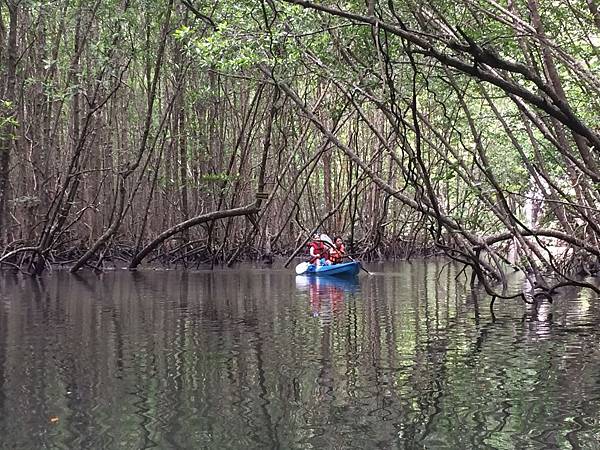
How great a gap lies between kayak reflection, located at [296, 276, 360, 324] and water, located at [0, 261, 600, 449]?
0.12 m

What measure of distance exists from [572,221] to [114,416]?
28.7 ft

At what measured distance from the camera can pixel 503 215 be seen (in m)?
9.10

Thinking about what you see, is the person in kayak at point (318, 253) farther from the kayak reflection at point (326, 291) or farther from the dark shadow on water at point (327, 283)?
the kayak reflection at point (326, 291)

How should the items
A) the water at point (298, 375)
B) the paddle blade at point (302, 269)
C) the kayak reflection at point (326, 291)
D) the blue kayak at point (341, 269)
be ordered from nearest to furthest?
1. the water at point (298, 375)
2. the kayak reflection at point (326, 291)
3. the blue kayak at point (341, 269)
4. the paddle blade at point (302, 269)

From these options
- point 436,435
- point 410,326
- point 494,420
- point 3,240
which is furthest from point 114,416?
point 3,240

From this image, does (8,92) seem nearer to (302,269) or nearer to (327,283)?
(327,283)

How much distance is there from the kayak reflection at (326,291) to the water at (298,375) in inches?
4.6

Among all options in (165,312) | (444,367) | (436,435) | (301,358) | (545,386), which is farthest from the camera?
(165,312)

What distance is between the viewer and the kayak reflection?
8948mm

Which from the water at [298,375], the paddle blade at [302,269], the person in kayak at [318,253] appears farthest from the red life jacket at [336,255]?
the water at [298,375]

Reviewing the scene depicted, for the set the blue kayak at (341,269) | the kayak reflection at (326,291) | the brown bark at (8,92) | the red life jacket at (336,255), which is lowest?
the kayak reflection at (326,291)

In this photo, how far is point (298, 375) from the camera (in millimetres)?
5098

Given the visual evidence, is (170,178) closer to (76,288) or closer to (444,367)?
(76,288)

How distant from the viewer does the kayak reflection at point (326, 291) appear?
29.4 ft
